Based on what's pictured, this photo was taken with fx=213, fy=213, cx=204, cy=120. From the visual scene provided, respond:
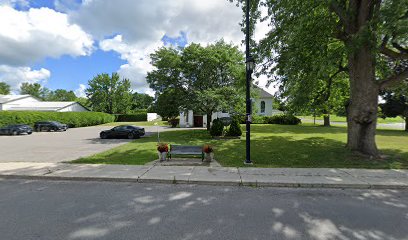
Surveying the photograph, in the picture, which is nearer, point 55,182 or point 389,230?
point 389,230

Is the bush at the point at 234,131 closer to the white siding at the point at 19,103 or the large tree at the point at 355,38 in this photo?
the large tree at the point at 355,38

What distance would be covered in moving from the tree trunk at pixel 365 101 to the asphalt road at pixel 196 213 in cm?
458

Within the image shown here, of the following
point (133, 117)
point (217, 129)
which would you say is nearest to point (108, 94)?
point (133, 117)

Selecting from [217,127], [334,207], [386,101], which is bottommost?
[334,207]

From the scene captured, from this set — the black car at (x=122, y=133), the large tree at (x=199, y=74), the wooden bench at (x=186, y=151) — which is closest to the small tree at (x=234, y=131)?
the large tree at (x=199, y=74)

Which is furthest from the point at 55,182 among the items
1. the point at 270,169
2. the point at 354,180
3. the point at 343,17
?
the point at 343,17

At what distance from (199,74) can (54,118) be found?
27.7 metres

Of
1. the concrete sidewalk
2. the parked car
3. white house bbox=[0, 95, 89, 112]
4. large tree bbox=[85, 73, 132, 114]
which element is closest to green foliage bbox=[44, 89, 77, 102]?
large tree bbox=[85, 73, 132, 114]

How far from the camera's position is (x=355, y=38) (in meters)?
8.47

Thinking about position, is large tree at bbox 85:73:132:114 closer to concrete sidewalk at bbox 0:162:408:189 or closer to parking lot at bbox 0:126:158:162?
parking lot at bbox 0:126:158:162

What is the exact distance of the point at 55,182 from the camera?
7055 mm

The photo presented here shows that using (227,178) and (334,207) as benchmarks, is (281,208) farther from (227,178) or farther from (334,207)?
(227,178)

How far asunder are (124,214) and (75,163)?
6.07 metres

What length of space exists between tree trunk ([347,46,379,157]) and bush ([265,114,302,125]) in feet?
96.6
